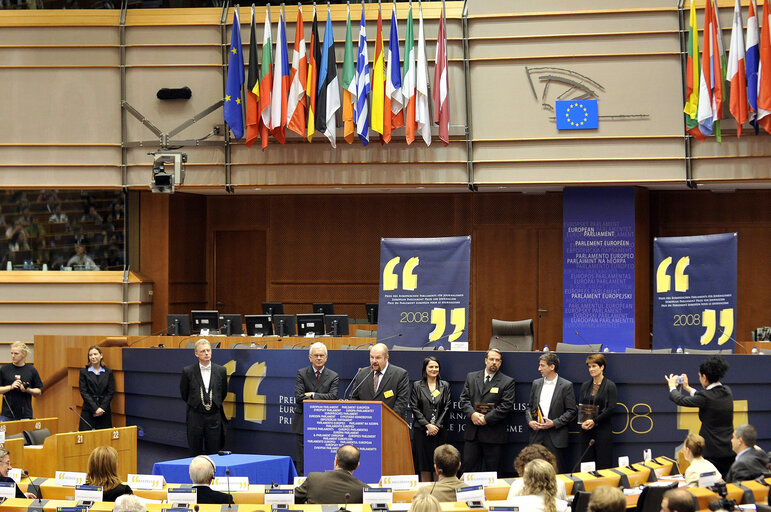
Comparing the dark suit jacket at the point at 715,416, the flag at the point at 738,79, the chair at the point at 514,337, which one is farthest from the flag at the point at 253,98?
the dark suit jacket at the point at 715,416

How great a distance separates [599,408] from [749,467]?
2.34m

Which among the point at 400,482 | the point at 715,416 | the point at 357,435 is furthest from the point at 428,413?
the point at 715,416

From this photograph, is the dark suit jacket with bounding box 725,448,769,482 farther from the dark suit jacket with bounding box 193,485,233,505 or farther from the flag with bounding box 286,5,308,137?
the flag with bounding box 286,5,308,137

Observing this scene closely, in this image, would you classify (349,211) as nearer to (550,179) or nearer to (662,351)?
(550,179)

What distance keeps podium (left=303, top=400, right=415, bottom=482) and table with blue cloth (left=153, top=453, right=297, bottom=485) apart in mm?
367

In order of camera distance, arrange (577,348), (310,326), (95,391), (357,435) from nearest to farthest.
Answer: (357,435) → (577,348) → (95,391) → (310,326)

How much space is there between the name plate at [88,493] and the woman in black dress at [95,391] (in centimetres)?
514

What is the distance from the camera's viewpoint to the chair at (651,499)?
6.06 metres

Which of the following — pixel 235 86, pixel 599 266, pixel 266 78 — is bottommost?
pixel 599 266

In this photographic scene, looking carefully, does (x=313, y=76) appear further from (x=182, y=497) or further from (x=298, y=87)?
(x=182, y=497)

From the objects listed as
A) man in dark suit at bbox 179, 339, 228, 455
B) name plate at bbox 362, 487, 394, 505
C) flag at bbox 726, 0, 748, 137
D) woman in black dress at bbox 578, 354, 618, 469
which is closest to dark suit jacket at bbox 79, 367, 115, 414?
man in dark suit at bbox 179, 339, 228, 455

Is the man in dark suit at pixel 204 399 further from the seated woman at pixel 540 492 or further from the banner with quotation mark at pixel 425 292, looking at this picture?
the seated woman at pixel 540 492

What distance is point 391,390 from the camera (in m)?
9.40

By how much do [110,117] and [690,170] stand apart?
8720 mm
